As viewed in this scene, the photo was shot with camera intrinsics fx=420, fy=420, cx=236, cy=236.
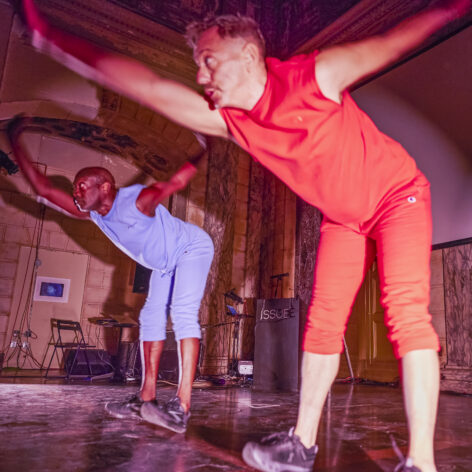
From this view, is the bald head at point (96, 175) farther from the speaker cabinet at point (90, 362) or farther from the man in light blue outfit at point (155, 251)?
the speaker cabinet at point (90, 362)

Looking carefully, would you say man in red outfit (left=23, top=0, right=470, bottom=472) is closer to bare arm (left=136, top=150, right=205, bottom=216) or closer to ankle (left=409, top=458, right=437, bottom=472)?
→ ankle (left=409, top=458, right=437, bottom=472)

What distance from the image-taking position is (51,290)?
848 cm

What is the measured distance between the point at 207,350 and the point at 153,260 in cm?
514

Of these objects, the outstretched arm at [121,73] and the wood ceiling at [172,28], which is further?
the wood ceiling at [172,28]

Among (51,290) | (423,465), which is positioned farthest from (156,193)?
(51,290)

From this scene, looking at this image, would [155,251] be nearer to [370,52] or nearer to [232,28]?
[232,28]

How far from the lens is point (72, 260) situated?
8852 millimetres

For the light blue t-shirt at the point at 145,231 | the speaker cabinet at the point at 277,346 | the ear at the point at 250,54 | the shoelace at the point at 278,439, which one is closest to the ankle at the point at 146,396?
the light blue t-shirt at the point at 145,231

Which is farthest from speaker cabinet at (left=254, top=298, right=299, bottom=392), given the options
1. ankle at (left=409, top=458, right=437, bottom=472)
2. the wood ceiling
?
the wood ceiling

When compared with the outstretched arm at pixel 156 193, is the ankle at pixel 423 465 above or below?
below

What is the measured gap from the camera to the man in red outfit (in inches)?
46.4

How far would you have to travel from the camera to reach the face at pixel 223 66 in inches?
49.4

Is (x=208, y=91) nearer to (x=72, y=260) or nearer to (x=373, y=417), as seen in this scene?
(x=373, y=417)

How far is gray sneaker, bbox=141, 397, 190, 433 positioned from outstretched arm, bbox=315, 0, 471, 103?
5.11 ft
